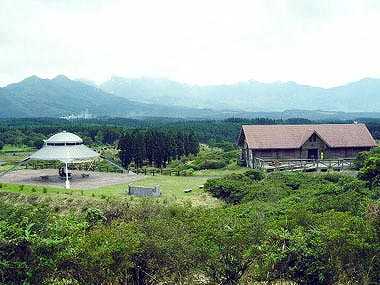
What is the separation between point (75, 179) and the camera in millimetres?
40406

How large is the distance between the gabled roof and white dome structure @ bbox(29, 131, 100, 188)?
14.7m

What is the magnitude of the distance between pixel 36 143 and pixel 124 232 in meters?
70.9

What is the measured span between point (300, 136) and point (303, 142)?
118 centimetres

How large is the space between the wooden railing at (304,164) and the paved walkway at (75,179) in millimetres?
10926

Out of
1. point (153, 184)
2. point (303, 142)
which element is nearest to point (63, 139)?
point (153, 184)

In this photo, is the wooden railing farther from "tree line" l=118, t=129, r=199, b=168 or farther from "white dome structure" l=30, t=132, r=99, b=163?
"white dome structure" l=30, t=132, r=99, b=163

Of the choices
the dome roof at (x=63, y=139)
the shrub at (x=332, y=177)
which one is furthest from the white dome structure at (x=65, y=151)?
the shrub at (x=332, y=177)

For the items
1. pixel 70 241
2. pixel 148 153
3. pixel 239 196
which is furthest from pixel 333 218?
pixel 148 153

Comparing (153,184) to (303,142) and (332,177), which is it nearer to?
(332,177)

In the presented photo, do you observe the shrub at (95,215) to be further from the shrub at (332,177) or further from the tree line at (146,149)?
the tree line at (146,149)

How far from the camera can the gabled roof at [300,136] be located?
144ft

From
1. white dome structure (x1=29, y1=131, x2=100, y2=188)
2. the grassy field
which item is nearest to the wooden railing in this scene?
the grassy field

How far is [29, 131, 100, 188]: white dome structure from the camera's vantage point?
39625 millimetres

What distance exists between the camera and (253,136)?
4441 cm
